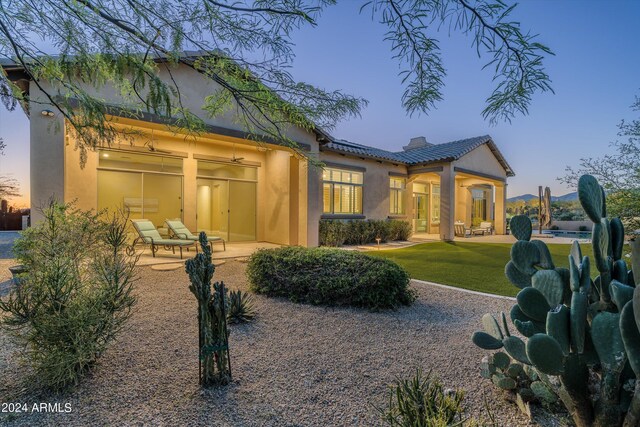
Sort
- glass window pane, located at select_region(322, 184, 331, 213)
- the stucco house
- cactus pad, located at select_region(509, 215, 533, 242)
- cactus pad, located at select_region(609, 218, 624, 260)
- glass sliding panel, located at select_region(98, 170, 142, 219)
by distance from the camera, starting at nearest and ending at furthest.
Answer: cactus pad, located at select_region(609, 218, 624, 260)
cactus pad, located at select_region(509, 215, 533, 242)
the stucco house
glass sliding panel, located at select_region(98, 170, 142, 219)
glass window pane, located at select_region(322, 184, 331, 213)

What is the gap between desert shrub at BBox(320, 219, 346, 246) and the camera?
43.1 ft

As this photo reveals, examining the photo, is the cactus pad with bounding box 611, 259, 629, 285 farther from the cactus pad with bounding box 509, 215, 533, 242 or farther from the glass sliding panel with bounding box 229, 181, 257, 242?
the glass sliding panel with bounding box 229, 181, 257, 242

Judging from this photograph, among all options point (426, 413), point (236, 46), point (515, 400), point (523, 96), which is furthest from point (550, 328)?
point (236, 46)

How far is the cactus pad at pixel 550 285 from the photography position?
2.03 metres

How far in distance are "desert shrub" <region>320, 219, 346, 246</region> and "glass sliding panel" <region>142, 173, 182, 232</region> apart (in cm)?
547

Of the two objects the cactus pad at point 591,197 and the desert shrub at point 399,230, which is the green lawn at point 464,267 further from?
the cactus pad at point 591,197

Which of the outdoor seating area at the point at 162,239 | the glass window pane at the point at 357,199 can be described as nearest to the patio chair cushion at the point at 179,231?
the outdoor seating area at the point at 162,239

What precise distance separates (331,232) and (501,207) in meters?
14.3

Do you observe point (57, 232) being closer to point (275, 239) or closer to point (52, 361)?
point (52, 361)

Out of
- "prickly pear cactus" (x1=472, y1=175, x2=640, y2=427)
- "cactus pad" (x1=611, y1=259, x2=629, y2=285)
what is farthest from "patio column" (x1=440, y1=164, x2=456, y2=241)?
"cactus pad" (x1=611, y1=259, x2=629, y2=285)

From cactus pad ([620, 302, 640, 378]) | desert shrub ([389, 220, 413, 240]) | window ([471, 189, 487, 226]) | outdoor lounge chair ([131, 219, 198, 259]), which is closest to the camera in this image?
cactus pad ([620, 302, 640, 378])

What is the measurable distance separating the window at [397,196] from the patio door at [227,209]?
7.39 metres

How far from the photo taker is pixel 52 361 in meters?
2.70

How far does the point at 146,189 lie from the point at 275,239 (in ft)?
16.8
